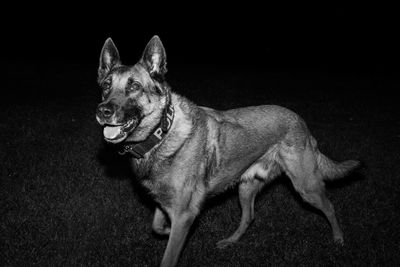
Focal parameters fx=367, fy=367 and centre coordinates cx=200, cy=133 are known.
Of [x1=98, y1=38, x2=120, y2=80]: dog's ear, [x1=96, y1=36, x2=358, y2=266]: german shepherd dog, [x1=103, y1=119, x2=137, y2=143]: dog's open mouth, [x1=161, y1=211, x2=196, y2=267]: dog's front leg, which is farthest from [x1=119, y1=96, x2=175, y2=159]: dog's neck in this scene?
[x1=98, y1=38, x2=120, y2=80]: dog's ear

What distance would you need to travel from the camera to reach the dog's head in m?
3.58

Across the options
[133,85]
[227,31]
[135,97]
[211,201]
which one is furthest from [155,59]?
[227,31]

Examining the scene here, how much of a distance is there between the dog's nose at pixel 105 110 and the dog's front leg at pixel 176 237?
1201 mm

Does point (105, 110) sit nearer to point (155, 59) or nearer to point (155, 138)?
point (155, 138)

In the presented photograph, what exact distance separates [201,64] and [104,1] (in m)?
18.3

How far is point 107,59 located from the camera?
416cm

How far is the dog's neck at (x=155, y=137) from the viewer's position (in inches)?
148

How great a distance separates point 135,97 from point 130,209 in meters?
1.94

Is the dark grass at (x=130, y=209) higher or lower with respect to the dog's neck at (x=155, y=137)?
lower

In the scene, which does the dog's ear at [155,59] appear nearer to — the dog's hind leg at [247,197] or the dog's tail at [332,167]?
the dog's hind leg at [247,197]

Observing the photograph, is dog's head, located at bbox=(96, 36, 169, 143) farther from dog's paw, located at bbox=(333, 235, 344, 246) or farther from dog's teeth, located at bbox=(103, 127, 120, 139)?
dog's paw, located at bbox=(333, 235, 344, 246)

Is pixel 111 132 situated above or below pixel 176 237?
above

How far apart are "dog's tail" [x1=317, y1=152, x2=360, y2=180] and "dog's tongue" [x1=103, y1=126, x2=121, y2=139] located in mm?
2592

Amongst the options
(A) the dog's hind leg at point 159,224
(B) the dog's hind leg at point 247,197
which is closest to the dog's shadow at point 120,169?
(A) the dog's hind leg at point 159,224
